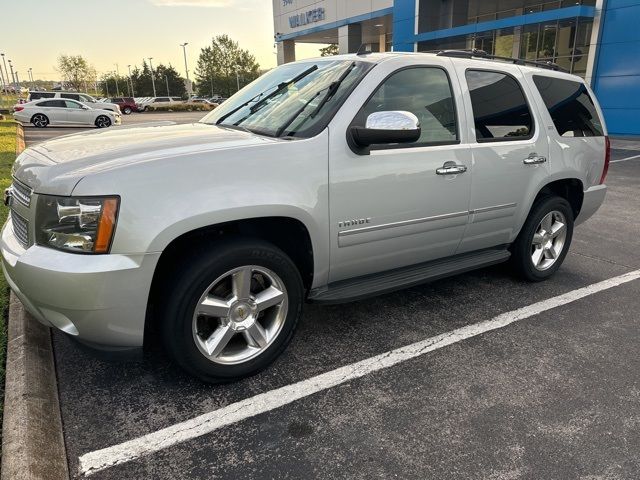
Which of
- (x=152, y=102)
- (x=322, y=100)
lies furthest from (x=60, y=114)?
(x=152, y=102)

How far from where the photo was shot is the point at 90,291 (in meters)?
2.33

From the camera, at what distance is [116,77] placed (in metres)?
94.0

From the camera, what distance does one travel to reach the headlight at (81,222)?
91.3 inches

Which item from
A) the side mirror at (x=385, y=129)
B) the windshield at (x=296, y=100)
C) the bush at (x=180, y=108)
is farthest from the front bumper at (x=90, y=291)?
the bush at (x=180, y=108)

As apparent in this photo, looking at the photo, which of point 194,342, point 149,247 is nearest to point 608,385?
point 194,342

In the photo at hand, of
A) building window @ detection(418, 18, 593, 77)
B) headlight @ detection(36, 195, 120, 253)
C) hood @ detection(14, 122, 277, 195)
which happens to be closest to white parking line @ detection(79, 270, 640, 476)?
headlight @ detection(36, 195, 120, 253)

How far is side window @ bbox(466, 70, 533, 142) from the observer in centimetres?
370

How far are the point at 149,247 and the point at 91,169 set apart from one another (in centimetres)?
48

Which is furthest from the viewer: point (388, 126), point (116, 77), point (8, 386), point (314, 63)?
point (116, 77)

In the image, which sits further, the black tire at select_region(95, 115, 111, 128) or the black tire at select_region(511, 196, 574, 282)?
the black tire at select_region(95, 115, 111, 128)

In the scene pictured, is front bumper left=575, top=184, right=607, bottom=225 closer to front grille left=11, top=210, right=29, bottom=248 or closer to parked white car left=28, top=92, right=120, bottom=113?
front grille left=11, top=210, right=29, bottom=248

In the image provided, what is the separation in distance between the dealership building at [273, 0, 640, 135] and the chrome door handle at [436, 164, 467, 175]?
18236 mm

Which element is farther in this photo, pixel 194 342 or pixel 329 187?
pixel 329 187

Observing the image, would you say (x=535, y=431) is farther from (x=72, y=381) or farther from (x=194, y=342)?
(x=72, y=381)
